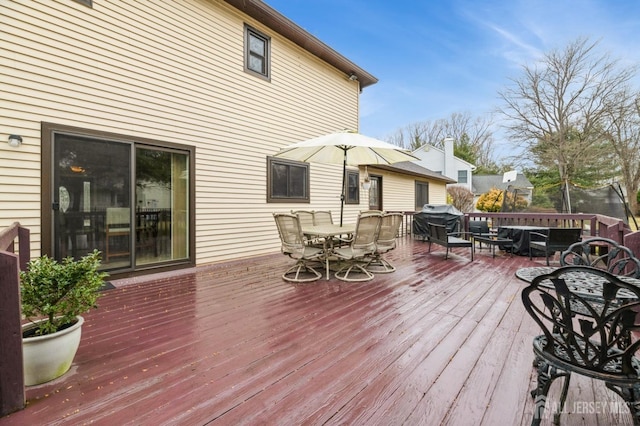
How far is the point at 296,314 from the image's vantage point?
322cm

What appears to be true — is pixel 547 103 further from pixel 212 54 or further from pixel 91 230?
pixel 91 230

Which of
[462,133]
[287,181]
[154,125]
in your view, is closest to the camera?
[154,125]

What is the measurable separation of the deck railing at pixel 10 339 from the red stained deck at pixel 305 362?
0.10 meters

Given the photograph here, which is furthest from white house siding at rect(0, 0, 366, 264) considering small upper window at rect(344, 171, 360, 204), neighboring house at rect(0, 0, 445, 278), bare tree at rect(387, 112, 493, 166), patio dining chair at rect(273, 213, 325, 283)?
bare tree at rect(387, 112, 493, 166)

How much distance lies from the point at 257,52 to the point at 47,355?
663 cm

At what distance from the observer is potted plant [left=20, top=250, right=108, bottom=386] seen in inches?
74.9

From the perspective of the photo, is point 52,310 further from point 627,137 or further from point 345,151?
point 627,137

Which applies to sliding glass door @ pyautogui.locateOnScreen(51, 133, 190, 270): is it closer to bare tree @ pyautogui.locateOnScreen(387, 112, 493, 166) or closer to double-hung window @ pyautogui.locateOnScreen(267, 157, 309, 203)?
double-hung window @ pyautogui.locateOnScreen(267, 157, 309, 203)

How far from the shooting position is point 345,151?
5.52 meters

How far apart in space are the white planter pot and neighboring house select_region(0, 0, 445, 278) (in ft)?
8.67

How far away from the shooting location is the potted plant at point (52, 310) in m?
1.90

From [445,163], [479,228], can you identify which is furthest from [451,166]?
[479,228]

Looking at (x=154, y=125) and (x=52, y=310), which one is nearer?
(x=52, y=310)

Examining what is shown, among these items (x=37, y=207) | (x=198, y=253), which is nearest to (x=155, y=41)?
(x=37, y=207)
